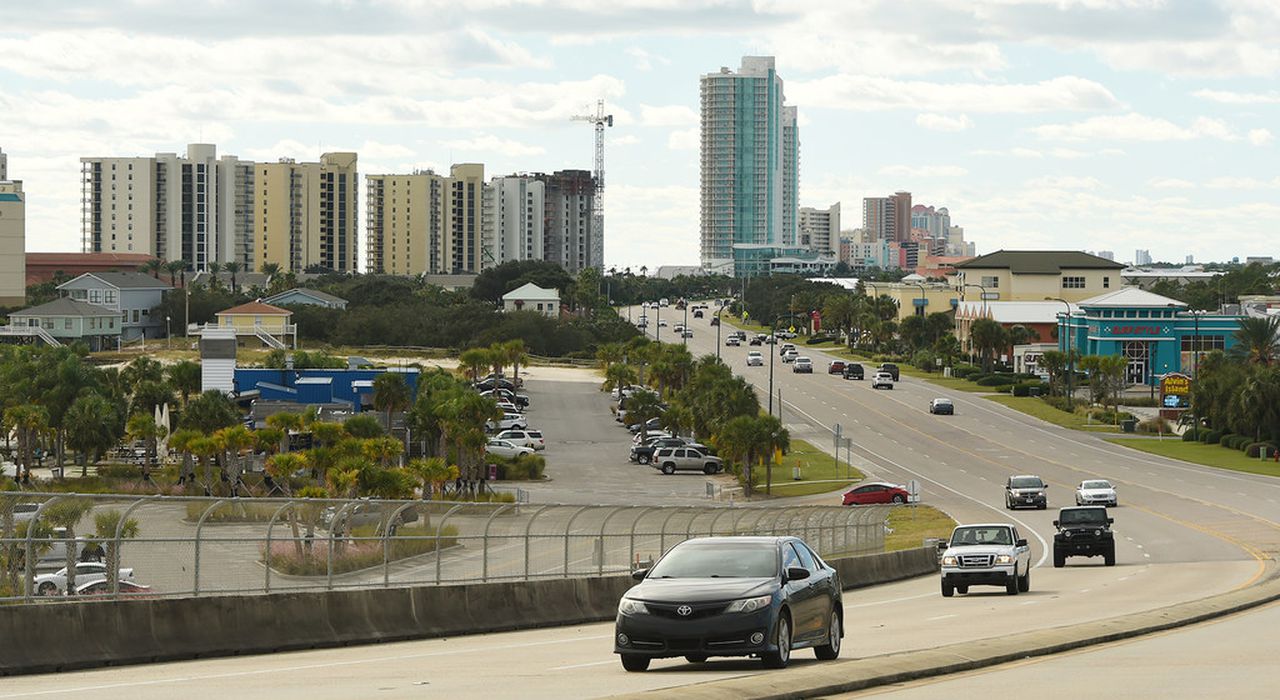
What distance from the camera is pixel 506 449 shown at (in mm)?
88000

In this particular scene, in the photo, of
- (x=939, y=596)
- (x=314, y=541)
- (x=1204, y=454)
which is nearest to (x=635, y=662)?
(x=314, y=541)

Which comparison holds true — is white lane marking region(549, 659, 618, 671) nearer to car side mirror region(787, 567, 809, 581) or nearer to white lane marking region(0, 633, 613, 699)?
white lane marking region(0, 633, 613, 699)

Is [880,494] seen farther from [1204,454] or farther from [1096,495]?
[1204,454]

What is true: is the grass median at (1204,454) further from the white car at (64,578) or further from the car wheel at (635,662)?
the white car at (64,578)

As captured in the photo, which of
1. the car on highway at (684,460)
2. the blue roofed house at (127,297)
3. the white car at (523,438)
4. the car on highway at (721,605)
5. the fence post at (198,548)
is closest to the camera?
the car on highway at (721,605)

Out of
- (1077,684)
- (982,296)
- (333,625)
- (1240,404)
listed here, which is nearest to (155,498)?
(333,625)

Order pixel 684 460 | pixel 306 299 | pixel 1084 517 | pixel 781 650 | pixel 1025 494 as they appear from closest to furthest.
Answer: pixel 781 650 < pixel 1084 517 < pixel 1025 494 < pixel 684 460 < pixel 306 299

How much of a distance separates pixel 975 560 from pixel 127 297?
155773 millimetres

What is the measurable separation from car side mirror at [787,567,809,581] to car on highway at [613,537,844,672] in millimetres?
10

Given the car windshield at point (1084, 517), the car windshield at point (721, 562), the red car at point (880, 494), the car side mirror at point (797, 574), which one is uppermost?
the car windshield at point (721, 562)

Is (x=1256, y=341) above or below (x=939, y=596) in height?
above

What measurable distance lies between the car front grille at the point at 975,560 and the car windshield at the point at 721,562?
16541 millimetres

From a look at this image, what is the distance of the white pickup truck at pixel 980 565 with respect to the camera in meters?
34.3

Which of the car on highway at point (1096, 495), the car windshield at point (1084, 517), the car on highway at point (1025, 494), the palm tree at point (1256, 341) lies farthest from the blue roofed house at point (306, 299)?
the car windshield at point (1084, 517)
